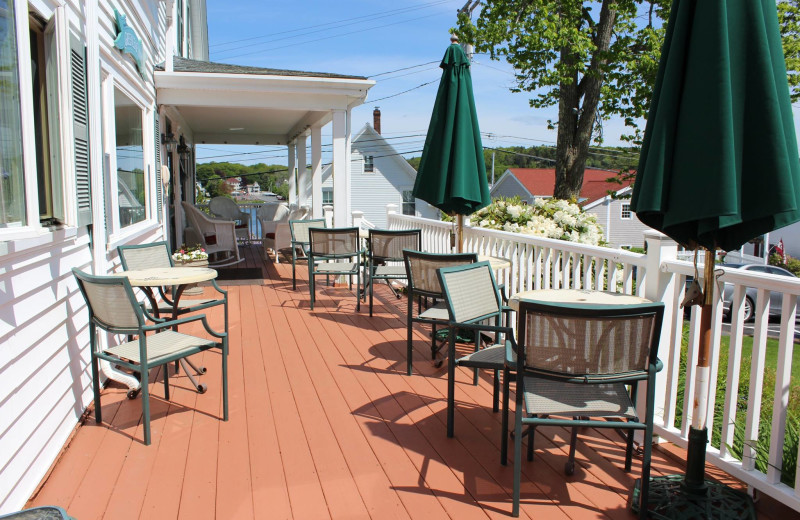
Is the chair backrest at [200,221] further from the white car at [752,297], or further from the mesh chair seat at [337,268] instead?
the white car at [752,297]

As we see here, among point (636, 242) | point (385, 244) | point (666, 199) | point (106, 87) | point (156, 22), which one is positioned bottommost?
point (636, 242)

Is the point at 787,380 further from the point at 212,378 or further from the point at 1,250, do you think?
the point at 212,378

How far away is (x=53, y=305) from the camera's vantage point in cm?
304

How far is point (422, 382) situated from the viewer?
3.97 metres

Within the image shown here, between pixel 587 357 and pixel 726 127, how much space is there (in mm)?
936

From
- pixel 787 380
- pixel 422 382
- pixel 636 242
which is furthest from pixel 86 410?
pixel 636 242

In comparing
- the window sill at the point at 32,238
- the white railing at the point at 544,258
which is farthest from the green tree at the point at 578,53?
the window sill at the point at 32,238

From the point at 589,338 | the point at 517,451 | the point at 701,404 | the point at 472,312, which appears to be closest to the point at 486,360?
the point at 472,312

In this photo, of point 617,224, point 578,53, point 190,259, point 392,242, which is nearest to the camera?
point 392,242

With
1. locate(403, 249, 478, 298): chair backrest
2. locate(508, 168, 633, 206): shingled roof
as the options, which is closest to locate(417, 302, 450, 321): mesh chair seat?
locate(403, 249, 478, 298): chair backrest

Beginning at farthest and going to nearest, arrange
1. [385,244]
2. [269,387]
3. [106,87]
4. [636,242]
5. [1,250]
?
Result: [636,242]
[385,244]
[106,87]
[269,387]
[1,250]

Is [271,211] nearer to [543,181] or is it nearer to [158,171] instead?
[158,171]

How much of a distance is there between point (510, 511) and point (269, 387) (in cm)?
193

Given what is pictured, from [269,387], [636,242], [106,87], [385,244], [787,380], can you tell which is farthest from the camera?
[636,242]
